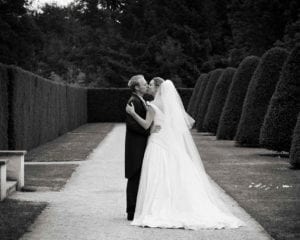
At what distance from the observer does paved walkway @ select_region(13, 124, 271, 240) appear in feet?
23.6

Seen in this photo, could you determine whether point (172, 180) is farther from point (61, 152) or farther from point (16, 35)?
point (16, 35)

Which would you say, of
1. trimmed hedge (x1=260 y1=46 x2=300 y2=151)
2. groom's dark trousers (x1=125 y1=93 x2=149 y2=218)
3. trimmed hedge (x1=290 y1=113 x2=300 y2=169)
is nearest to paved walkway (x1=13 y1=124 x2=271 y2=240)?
groom's dark trousers (x1=125 y1=93 x2=149 y2=218)

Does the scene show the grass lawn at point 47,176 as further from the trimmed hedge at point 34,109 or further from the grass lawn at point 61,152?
the trimmed hedge at point 34,109

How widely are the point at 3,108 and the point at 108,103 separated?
32113mm

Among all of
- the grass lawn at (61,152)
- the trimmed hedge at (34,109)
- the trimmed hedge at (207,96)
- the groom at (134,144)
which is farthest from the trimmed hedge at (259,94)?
the groom at (134,144)

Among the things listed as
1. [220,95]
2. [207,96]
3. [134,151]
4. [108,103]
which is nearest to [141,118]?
[134,151]

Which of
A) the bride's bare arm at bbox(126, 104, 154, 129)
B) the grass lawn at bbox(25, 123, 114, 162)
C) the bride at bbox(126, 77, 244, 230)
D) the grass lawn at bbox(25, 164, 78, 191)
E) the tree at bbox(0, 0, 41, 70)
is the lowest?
the grass lawn at bbox(25, 123, 114, 162)

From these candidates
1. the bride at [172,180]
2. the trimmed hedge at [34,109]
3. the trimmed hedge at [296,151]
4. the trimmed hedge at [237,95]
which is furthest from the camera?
the trimmed hedge at [237,95]

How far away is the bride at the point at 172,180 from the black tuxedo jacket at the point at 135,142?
7 centimetres

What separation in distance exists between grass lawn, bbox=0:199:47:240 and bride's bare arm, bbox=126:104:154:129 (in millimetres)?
1717

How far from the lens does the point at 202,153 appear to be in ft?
63.7

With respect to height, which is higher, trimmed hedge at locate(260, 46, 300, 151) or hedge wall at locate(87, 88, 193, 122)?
trimmed hedge at locate(260, 46, 300, 151)

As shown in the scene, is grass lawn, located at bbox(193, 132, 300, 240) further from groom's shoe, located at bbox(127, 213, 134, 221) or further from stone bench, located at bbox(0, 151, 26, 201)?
stone bench, located at bbox(0, 151, 26, 201)

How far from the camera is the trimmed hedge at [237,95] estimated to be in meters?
23.6
